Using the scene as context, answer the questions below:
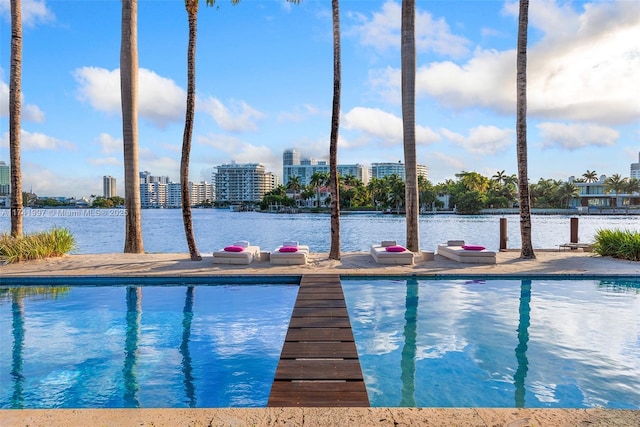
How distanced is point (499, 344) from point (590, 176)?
114596 millimetres

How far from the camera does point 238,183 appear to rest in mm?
186750

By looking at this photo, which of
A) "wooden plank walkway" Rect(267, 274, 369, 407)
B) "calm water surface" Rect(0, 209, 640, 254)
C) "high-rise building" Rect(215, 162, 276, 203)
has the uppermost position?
"high-rise building" Rect(215, 162, 276, 203)

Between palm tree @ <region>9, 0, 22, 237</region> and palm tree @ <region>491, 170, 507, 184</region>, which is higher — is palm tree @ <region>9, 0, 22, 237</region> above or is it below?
below

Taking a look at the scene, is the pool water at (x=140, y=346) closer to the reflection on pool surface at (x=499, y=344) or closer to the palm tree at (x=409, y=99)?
the reflection on pool surface at (x=499, y=344)

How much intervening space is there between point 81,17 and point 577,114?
22794mm

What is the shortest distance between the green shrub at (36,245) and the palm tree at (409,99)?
1129 cm

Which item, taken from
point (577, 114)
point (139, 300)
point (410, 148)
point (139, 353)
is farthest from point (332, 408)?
point (577, 114)

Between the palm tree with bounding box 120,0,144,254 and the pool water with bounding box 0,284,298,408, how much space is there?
4.87 meters

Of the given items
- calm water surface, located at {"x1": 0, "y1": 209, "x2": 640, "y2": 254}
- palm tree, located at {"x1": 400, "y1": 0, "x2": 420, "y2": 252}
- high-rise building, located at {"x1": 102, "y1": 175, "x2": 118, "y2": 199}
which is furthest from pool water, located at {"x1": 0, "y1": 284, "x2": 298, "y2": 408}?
high-rise building, located at {"x1": 102, "y1": 175, "x2": 118, "y2": 199}

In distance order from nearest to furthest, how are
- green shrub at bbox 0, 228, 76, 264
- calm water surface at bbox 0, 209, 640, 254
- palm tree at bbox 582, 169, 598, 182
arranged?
1. green shrub at bbox 0, 228, 76, 264
2. calm water surface at bbox 0, 209, 640, 254
3. palm tree at bbox 582, 169, 598, 182

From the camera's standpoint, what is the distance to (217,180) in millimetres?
186250

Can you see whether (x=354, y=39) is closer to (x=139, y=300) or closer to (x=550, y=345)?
(x=139, y=300)

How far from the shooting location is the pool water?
4.83m

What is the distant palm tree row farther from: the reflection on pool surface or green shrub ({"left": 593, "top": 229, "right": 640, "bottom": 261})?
the reflection on pool surface
